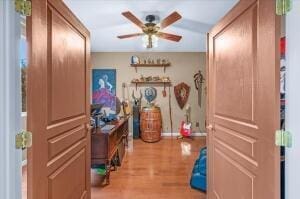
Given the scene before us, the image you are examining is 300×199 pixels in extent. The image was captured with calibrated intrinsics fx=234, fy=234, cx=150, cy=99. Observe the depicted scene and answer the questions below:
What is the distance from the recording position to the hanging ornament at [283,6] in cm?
117

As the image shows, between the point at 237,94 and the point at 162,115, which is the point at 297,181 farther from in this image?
the point at 162,115

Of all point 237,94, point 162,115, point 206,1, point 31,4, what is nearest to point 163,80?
point 162,115

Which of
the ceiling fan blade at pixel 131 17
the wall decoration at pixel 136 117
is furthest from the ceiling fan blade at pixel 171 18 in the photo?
the wall decoration at pixel 136 117

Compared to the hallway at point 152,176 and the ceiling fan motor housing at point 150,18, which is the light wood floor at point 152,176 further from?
the ceiling fan motor housing at point 150,18

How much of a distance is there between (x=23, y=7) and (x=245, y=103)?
1.45 metres

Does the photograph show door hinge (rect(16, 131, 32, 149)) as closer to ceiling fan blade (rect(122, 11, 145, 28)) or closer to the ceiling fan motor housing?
ceiling fan blade (rect(122, 11, 145, 28))

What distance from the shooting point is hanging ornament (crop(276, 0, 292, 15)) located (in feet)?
3.84

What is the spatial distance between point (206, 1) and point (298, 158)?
2.93 metres

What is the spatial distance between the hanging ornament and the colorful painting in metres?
5.91

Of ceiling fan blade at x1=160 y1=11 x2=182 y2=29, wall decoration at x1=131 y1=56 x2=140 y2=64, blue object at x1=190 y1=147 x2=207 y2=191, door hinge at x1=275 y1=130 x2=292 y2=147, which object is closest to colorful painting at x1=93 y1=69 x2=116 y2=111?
wall decoration at x1=131 y1=56 x2=140 y2=64

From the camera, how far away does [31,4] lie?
1235 millimetres

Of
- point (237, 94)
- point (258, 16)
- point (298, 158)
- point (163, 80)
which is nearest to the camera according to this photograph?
point (298, 158)

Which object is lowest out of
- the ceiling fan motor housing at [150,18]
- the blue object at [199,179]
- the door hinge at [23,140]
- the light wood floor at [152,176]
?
the light wood floor at [152,176]

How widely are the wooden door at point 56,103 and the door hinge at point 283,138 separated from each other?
1.29 metres
